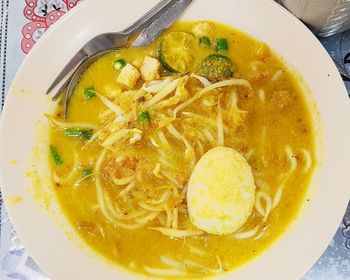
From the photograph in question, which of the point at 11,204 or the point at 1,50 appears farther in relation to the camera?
the point at 1,50

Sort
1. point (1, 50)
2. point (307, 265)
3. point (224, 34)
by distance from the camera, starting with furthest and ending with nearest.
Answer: point (1, 50), point (224, 34), point (307, 265)

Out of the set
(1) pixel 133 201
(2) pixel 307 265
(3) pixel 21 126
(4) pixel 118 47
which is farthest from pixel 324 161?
(3) pixel 21 126

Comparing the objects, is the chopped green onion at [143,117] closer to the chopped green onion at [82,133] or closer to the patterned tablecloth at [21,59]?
the chopped green onion at [82,133]

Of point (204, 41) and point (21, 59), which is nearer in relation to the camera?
point (204, 41)

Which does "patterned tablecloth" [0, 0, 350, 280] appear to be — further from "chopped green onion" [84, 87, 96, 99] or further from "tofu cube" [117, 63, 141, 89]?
"tofu cube" [117, 63, 141, 89]

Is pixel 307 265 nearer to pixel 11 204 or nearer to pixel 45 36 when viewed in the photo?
pixel 11 204

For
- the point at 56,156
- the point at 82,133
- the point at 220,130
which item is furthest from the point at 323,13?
the point at 56,156

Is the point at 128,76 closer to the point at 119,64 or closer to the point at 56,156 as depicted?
the point at 119,64
